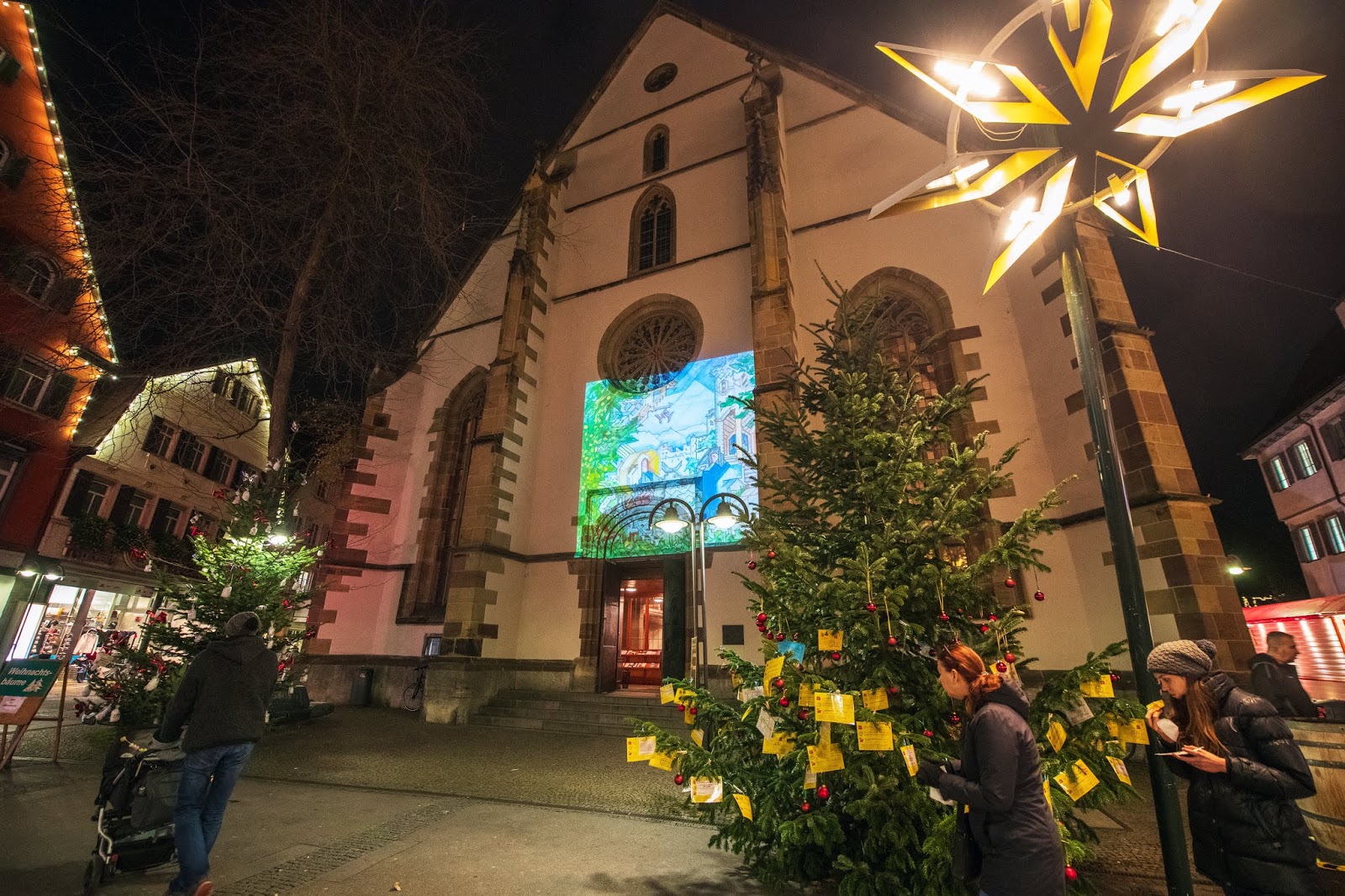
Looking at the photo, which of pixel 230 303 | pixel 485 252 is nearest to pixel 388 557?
pixel 230 303

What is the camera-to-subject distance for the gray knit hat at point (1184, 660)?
8.13ft

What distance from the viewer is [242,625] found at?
12.1 ft

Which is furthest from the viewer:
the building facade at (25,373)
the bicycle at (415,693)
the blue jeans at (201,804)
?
the building facade at (25,373)

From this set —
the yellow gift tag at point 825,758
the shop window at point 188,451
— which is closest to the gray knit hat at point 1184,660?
the yellow gift tag at point 825,758

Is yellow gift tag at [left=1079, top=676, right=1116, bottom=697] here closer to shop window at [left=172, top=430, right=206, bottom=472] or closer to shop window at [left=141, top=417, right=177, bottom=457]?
shop window at [left=141, top=417, right=177, bottom=457]

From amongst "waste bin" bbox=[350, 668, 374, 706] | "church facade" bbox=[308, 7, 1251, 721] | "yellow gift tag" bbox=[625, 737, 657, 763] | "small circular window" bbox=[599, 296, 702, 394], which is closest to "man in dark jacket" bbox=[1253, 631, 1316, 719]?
"church facade" bbox=[308, 7, 1251, 721]

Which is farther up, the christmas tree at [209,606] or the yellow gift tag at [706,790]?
the christmas tree at [209,606]

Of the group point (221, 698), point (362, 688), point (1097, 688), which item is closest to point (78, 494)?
point (362, 688)

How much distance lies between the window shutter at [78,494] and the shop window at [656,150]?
18.7 m

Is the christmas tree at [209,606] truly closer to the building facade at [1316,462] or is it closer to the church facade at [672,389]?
the church facade at [672,389]

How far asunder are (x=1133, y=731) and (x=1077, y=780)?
1.34ft

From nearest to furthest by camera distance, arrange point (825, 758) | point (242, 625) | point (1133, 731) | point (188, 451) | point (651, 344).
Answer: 1. point (1133, 731)
2. point (825, 758)
3. point (242, 625)
4. point (651, 344)
5. point (188, 451)

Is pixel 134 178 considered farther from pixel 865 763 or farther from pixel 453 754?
pixel 865 763

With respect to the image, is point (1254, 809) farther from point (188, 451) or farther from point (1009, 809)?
point (188, 451)
